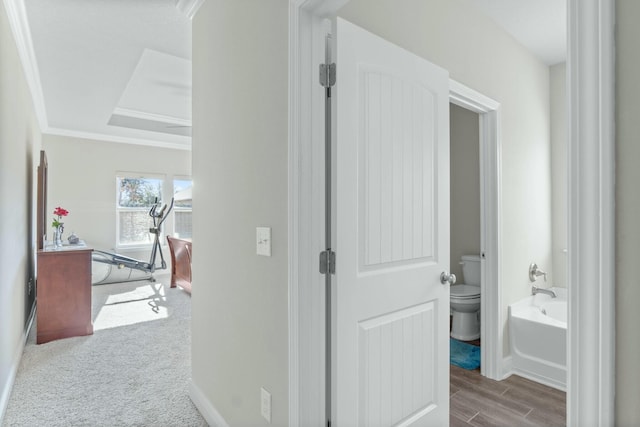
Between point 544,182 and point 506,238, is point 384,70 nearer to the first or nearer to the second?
point 506,238

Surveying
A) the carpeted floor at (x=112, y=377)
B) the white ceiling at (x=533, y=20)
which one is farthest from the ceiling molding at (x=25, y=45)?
the white ceiling at (x=533, y=20)

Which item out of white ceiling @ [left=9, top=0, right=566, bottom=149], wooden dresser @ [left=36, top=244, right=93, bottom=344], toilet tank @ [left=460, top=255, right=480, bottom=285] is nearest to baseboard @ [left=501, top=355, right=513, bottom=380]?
toilet tank @ [left=460, top=255, right=480, bottom=285]

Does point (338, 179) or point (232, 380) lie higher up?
point (338, 179)

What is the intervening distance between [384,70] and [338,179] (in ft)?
1.90

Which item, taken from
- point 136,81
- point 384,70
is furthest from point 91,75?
point 384,70

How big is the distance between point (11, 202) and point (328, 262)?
2.54m

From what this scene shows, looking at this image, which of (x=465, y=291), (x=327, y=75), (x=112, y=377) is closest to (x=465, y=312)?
(x=465, y=291)

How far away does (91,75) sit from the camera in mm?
3443

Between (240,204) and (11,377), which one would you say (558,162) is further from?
(11,377)

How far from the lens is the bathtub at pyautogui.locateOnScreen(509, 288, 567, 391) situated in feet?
8.15

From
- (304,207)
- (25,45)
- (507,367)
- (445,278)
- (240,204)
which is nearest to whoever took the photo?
(304,207)

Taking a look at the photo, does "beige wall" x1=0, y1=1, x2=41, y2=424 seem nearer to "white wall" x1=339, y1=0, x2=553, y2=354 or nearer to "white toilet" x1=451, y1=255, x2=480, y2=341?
"white wall" x1=339, y1=0, x2=553, y2=354
